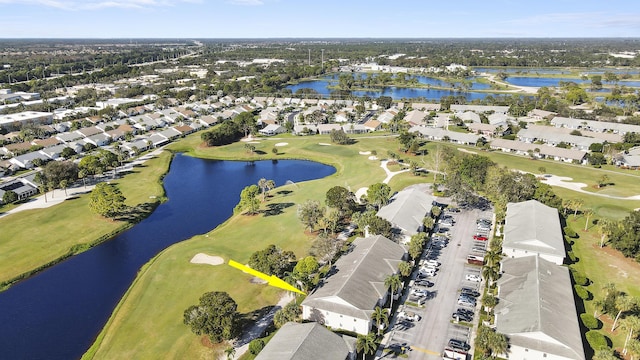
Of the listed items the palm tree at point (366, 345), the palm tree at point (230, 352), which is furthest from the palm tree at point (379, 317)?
the palm tree at point (230, 352)

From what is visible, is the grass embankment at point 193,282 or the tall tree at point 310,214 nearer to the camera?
the grass embankment at point 193,282

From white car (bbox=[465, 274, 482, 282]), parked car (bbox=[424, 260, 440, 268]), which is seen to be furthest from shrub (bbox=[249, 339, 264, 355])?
white car (bbox=[465, 274, 482, 282])

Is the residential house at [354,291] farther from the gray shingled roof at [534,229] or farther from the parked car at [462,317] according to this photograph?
the gray shingled roof at [534,229]

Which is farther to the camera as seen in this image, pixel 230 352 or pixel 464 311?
pixel 464 311

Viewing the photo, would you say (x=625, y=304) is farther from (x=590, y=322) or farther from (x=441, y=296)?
(x=441, y=296)

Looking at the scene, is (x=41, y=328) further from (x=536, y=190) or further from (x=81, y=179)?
(x=536, y=190)

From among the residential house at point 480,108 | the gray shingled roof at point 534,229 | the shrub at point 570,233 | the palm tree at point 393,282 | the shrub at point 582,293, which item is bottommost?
the shrub at point 582,293

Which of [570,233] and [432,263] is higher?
[570,233]

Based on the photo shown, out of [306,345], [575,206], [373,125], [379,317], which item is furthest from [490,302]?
[373,125]
